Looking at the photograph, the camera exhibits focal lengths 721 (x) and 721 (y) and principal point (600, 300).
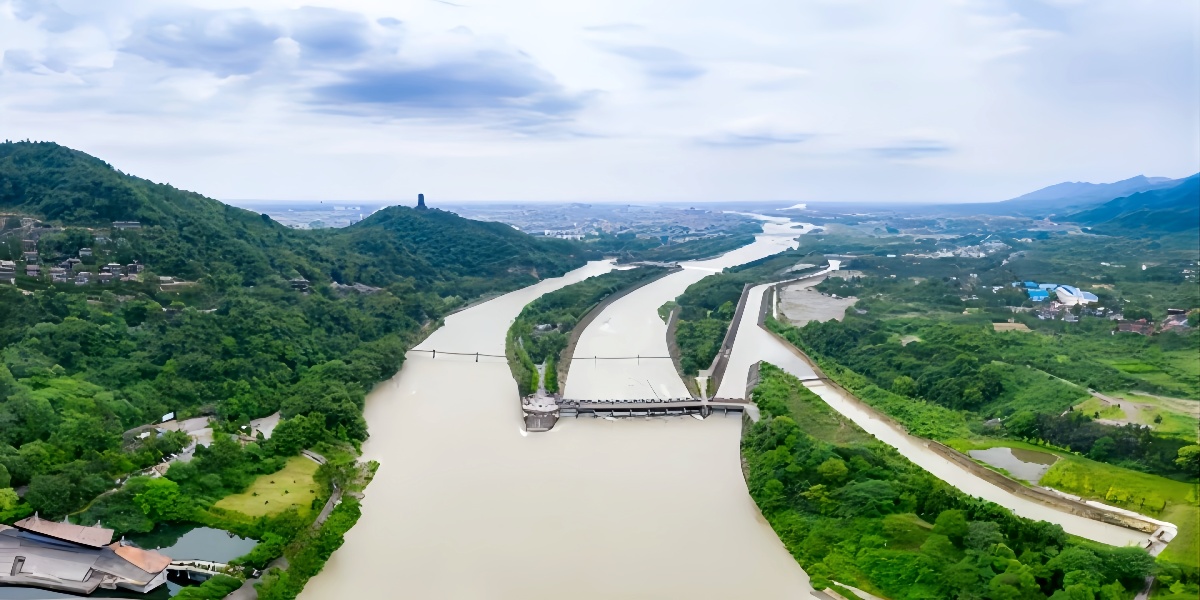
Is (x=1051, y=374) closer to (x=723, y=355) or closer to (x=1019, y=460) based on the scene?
(x=1019, y=460)

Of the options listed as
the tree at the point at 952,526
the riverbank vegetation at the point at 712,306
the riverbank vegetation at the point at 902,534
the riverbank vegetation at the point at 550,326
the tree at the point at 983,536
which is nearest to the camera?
the riverbank vegetation at the point at 902,534

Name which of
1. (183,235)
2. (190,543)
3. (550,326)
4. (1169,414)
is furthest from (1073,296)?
(183,235)

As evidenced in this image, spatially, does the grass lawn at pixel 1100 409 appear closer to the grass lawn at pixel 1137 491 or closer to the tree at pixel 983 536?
the grass lawn at pixel 1137 491

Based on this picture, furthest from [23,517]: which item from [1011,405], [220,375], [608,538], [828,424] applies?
[1011,405]

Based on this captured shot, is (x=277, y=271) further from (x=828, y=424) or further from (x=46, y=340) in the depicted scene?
(x=828, y=424)

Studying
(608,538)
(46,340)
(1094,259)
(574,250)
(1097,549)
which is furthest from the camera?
(574,250)

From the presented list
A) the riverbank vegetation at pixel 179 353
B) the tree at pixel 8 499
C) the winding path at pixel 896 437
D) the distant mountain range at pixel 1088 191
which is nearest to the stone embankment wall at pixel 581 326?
the winding path at pixel 896 437
